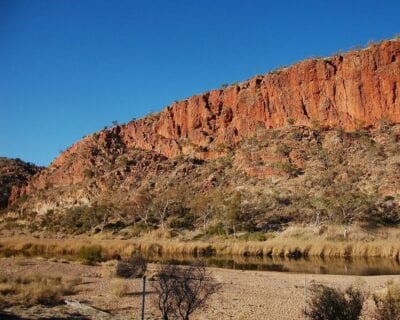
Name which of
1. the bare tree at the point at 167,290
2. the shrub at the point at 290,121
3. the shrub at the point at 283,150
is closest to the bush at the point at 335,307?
the bare tree at the point at 167,290

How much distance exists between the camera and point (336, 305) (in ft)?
39.8

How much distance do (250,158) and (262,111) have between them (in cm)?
1633

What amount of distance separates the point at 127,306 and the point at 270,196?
50266 mm

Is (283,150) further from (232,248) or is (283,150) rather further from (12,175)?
(12,175)

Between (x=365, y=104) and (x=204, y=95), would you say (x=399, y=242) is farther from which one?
(x=204, y=95)

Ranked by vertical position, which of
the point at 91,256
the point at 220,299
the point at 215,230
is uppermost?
the point at 215,230

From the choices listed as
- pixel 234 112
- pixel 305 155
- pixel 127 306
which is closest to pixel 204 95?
pixel 234 112

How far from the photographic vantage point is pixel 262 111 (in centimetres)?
9431

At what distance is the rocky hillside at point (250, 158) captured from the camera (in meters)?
64.0

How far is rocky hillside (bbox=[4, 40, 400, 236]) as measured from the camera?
64.0m

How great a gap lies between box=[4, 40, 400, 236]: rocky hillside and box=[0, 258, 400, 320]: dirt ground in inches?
1113

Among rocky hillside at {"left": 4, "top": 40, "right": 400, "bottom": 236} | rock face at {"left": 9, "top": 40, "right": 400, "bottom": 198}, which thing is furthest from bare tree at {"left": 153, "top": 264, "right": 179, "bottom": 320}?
rock face at {"left": 9, "top": 40, "right": 400, "bottom": 198}

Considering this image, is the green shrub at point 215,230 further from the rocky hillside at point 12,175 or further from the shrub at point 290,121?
the rocky hillside at point 12,175

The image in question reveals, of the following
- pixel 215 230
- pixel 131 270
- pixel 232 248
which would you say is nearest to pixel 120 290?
pixel 131 270
